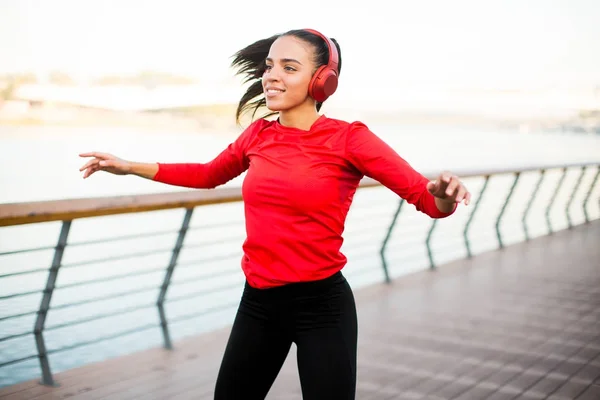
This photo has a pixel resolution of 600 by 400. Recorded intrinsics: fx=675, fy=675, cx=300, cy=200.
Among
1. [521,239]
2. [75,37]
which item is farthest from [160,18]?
[521,239]

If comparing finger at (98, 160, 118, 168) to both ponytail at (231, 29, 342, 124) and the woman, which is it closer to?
the woman

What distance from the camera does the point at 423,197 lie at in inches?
65.9

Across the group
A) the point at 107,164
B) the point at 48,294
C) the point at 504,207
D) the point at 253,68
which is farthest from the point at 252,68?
the point at 504,207

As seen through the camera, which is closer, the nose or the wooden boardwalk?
the nose

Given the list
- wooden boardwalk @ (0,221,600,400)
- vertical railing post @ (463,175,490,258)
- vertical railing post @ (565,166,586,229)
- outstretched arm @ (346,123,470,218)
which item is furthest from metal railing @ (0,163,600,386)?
vertical railing post @ (565,166,586,229)

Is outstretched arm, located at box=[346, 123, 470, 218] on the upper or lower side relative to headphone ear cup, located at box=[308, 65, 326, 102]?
lower

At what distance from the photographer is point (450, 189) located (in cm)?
153

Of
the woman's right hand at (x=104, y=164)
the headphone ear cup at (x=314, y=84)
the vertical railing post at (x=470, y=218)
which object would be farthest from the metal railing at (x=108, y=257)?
the headphone ear cup at (x=314, y=84)

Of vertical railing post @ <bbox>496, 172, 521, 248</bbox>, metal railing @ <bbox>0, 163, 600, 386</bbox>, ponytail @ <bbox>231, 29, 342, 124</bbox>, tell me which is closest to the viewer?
ponytail @ <bbox>231, 29, 342, 124</bbox>

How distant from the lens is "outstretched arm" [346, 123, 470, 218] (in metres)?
1.55

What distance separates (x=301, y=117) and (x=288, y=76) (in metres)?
0.12

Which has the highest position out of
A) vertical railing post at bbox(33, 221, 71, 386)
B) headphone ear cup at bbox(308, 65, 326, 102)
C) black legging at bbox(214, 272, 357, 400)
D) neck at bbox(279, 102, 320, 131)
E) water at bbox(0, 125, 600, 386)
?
headphone ear cup at bbox(308, 65, 326, 102)

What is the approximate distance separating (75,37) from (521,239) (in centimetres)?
3941

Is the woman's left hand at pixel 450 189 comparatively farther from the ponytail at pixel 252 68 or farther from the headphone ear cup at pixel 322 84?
the ponytail at pixel 252 68
